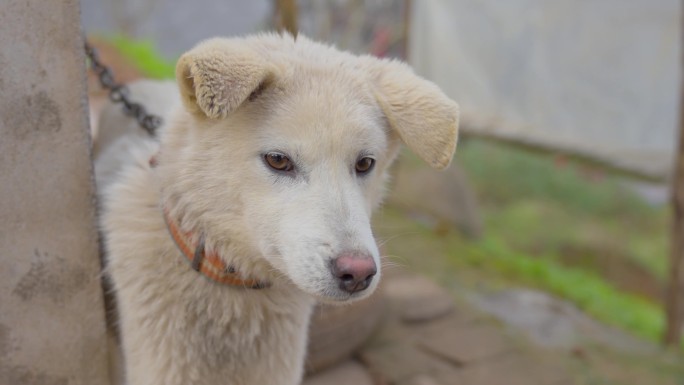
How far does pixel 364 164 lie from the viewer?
2207 mm

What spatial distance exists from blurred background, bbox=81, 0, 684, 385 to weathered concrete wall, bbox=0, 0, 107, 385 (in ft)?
3.55

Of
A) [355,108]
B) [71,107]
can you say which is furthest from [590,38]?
[71,107]

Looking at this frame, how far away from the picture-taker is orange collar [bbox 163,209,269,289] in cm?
220

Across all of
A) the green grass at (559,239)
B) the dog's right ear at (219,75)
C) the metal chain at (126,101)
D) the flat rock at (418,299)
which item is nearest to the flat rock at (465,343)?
the flat rock at (418,299)

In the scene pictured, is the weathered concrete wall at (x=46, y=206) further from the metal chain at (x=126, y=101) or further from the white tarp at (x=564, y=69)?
the white tarp at (x=564, y=69)

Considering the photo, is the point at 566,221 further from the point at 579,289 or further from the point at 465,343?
the point at 465,343

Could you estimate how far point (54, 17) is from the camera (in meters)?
2.14

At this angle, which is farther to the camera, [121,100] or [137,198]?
[121,100]

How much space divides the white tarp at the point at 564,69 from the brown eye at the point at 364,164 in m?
3.55

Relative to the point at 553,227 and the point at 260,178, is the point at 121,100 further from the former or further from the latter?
the point at 553,227

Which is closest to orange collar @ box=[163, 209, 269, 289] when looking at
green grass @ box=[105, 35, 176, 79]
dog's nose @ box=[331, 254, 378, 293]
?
dog's nose @ box=[331, 254, 378, 293]

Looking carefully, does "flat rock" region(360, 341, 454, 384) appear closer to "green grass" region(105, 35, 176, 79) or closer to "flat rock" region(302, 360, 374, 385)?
"flat rock" region(302, 360, 374, 385)

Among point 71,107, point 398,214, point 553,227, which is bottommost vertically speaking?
point 553,227

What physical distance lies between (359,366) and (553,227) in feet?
15.0
